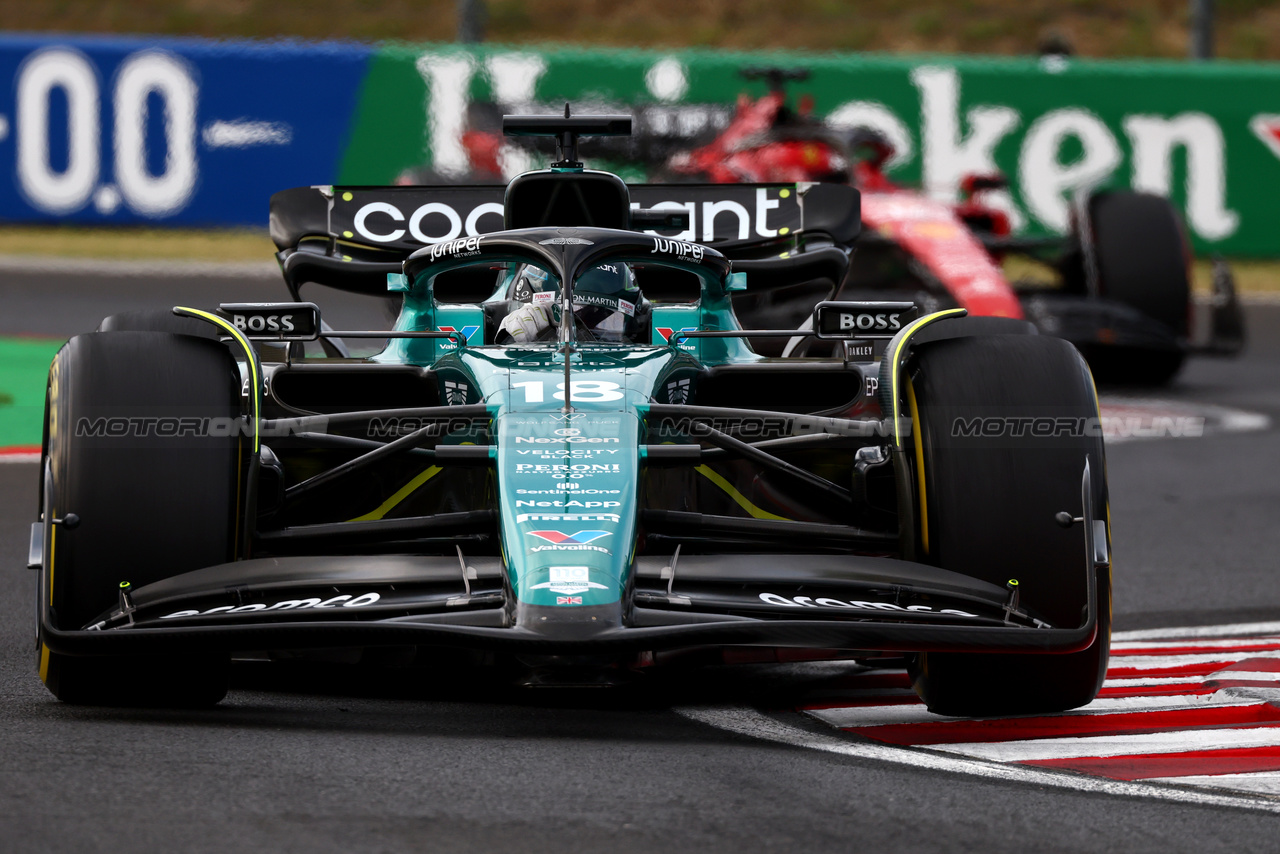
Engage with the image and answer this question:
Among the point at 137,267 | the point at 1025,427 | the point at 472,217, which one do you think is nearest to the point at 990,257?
the point at 472,217

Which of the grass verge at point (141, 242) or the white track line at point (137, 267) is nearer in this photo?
the white track line at point (137, 267)

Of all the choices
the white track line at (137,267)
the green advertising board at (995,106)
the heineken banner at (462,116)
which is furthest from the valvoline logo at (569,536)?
the green advertising board at (995,106)

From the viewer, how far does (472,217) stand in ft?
23.6

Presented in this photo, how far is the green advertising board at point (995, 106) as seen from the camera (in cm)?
1672

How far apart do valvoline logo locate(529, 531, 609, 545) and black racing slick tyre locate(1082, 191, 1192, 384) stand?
8.45 m

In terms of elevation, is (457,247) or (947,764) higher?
(457,247)

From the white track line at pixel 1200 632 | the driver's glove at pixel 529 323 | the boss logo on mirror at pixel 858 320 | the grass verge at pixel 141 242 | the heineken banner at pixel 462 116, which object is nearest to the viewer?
the boss logo on mirror at pixel 858 320

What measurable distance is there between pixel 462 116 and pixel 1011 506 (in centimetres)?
1248

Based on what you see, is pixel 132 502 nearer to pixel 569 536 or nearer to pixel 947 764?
pixel 569 536

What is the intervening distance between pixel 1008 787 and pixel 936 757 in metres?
0.31

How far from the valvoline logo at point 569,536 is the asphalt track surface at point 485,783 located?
435 millimetres

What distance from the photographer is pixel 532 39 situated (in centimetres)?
3338

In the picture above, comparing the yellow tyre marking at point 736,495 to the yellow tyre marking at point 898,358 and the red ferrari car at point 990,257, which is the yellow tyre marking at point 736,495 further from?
the red ferrari car at point 990,257

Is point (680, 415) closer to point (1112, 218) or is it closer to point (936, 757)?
point (936, 757)
